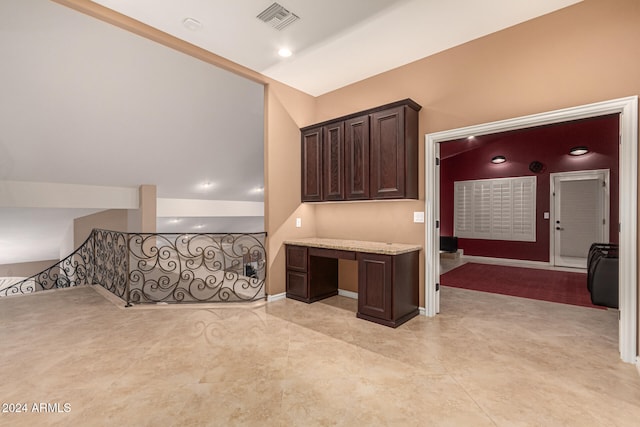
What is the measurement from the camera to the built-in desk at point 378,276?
128 inches

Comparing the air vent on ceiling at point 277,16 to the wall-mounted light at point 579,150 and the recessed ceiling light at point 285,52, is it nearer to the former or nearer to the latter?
the recessed ceiling light at point 285,52

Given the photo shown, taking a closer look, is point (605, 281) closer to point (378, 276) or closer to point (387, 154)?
point (378, 276)

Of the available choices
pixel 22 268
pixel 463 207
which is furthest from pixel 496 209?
pixel 22 268

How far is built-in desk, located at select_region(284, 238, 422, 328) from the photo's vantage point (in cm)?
324

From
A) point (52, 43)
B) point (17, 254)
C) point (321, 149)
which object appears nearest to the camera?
point (52, 43)

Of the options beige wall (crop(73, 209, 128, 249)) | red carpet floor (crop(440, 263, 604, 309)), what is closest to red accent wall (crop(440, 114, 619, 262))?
red carpet floor (crop(440, 263, 604, 309))

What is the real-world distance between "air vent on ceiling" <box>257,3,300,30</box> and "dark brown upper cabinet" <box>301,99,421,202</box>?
1.31m

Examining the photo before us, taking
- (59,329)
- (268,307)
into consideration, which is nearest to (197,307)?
(268,307)

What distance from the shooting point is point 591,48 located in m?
2.65

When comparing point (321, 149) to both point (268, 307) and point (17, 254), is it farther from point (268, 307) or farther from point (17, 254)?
point (17, 254)

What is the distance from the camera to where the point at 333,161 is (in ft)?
13.6

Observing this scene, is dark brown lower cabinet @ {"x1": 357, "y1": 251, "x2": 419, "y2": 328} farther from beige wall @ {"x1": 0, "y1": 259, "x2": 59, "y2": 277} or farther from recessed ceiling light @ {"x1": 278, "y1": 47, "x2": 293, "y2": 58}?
A: beige wall @ {"x1": 0, "y1": 259, "x2": 59, "y2": 277}

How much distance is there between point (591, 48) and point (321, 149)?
2891mm

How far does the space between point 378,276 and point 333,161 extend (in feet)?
5.52
